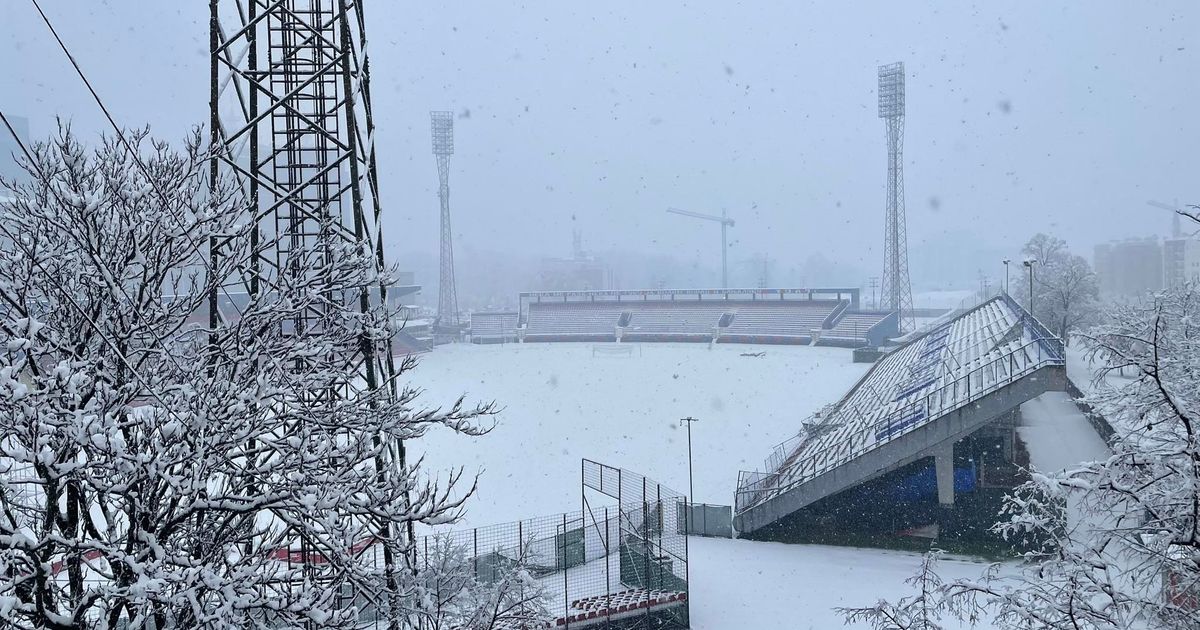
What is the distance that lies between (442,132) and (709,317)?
120 feet

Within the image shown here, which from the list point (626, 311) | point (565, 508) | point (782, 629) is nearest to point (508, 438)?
point (565, 508)

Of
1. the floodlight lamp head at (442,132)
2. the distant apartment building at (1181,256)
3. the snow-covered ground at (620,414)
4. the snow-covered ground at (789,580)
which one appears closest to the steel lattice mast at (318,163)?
the snow-covered ground at (789,580)

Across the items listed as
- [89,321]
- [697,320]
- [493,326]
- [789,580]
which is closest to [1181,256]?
[697,320]

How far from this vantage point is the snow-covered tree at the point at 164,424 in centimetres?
396

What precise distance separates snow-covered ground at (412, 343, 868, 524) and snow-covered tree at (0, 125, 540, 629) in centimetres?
1121

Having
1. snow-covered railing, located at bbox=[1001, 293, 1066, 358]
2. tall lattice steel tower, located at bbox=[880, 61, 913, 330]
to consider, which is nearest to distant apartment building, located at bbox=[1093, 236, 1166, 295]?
tall lattice steel tower, located at bbox=[880, 61, 913, 330]

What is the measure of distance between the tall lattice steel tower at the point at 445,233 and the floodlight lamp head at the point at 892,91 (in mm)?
39974

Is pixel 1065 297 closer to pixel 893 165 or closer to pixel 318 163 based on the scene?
pixel 893 165

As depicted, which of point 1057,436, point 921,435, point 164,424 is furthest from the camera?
point 1057,436

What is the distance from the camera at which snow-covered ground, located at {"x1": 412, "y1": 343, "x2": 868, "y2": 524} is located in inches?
758

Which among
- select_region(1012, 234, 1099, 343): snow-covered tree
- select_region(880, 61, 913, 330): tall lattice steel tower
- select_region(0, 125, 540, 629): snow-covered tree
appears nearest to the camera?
select_region(0, 125, 540, 629): snow-covered tree

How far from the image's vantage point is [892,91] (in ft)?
216

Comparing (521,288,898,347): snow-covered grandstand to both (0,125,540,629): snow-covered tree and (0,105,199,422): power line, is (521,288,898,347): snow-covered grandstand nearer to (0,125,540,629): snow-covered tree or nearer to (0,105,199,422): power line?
(0,125,540,629): snow-covered tree

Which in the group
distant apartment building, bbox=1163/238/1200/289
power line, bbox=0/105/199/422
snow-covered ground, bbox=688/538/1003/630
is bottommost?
snow-covered ground, bbox=688/538/1003/630
